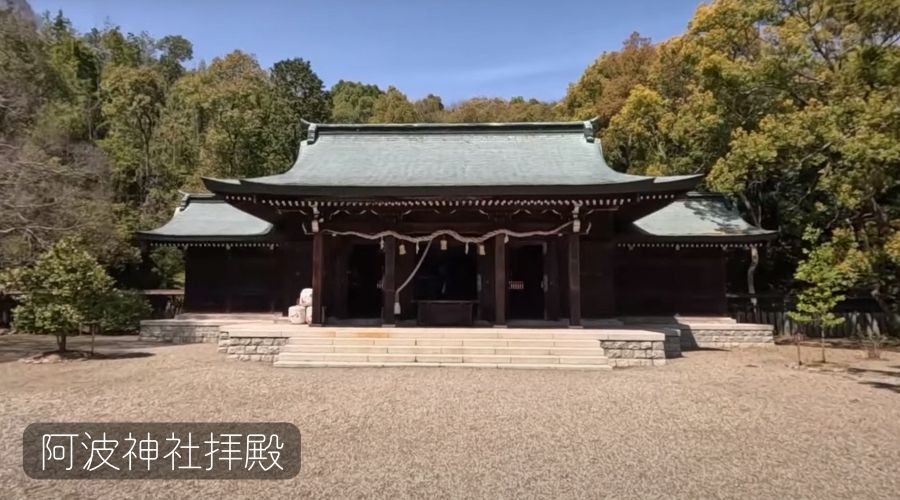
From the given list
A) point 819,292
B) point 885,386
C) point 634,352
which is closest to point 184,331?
point 634,352

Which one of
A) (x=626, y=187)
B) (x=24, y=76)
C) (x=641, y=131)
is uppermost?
(x=24, y=76)

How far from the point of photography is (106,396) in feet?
26.6

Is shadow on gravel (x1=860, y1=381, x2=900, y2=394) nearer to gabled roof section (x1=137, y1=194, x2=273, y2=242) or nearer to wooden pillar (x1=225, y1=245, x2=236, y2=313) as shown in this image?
gabled roof section (x1=137, y1=194, x2=273, y2=242)

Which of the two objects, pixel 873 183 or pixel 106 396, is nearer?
pixel 106 396

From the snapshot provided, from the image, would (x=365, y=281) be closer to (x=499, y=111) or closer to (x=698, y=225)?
(x=698, y=225)

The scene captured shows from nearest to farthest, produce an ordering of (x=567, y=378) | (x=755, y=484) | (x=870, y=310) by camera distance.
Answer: (x=755, y=484) → (x=567, y=378) → (x=870, y=310)

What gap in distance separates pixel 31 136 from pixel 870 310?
34.4 metres

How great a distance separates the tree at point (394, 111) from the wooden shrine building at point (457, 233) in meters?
18.9

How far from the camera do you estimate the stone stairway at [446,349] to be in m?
11.2

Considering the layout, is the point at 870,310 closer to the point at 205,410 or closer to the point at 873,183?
the point at 873,183

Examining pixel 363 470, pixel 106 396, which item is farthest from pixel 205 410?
pixel 363 470

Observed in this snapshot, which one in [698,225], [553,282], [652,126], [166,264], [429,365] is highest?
[652,126]

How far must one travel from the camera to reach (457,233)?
45.9ft

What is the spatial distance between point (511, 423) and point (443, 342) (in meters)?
5.10
